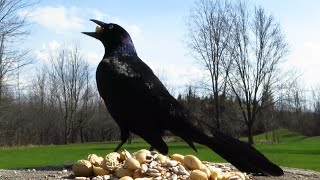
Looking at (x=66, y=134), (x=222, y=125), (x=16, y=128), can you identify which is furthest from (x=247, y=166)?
(x=66, y=134)

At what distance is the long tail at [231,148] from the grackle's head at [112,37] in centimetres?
122

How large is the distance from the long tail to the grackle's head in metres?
1.22

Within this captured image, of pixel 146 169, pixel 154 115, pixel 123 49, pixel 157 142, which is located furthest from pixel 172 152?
pixel 146 169

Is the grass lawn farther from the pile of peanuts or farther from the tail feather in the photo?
the pile of peanuts

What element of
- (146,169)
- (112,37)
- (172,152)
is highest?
(112,37)

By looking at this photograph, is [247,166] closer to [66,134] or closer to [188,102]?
[188,102]

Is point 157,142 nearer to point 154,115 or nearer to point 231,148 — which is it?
point 154,115

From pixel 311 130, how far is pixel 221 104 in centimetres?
2397

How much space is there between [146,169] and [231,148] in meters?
1.09

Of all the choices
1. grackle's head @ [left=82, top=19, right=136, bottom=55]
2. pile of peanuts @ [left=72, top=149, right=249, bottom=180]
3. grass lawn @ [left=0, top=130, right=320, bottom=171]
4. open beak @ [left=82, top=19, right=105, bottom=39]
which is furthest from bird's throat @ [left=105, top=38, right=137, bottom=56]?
grass lawn @ [left=0, top=130, right=320, bottom=171]

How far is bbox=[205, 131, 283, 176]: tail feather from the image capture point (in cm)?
Answer: 529

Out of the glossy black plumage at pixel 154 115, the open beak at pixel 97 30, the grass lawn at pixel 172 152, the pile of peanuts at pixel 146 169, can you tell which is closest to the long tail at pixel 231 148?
the glossy black plumage at pixel 154 115

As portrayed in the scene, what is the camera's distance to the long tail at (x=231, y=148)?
5297mm

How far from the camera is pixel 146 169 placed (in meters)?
4.70
